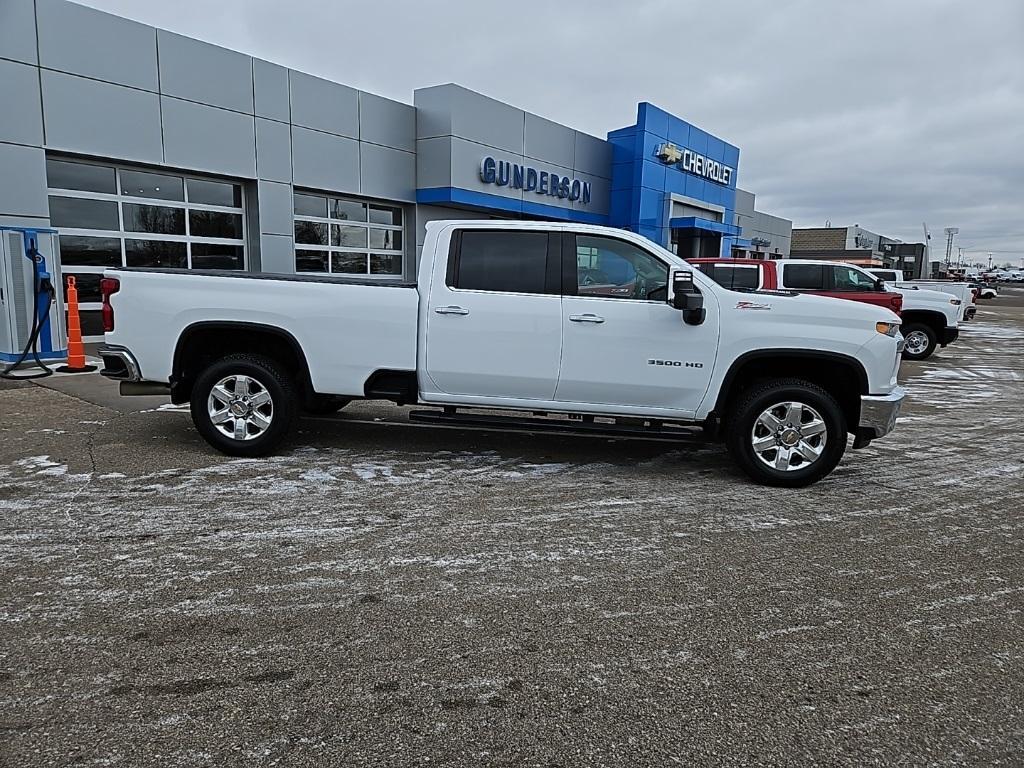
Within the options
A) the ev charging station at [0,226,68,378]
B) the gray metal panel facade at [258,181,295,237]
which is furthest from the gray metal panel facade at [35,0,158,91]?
the ev charging station at [0,226,68,378]

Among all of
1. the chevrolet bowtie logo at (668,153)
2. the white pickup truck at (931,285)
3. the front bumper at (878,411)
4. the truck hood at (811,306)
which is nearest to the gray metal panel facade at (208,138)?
the truck hood at (811,306)

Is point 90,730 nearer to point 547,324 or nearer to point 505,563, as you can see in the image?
point 505,563

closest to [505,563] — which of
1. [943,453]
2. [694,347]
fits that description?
[694,347]

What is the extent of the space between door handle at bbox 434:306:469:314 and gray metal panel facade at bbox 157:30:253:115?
11.4 metres

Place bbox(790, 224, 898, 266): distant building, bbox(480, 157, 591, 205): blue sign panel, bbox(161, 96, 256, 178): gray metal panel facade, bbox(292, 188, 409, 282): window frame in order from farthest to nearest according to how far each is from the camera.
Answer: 1. bbox(790, 224, 898, 266): distant building
2. bbox(480, 157, 591, 205): blue sign panel
3. bbox(292, 188, 409, 282): window frame
4. bbox(161, 96, 256, 178): gray metal panel facade

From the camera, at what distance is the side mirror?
562cm

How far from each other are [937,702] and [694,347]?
10.7ft

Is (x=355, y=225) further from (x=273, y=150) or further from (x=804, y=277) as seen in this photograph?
(x=804, y=277)

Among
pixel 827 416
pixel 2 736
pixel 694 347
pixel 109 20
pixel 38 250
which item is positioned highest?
pixel 109 20

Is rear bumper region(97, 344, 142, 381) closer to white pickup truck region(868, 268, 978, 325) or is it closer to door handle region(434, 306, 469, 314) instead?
door handle region(434, 306, 469, 314)

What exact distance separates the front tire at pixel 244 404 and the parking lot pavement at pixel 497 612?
211 mm

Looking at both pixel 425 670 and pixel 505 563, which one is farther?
pixel 505 563

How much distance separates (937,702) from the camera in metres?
2.99

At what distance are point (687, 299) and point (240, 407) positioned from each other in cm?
370
